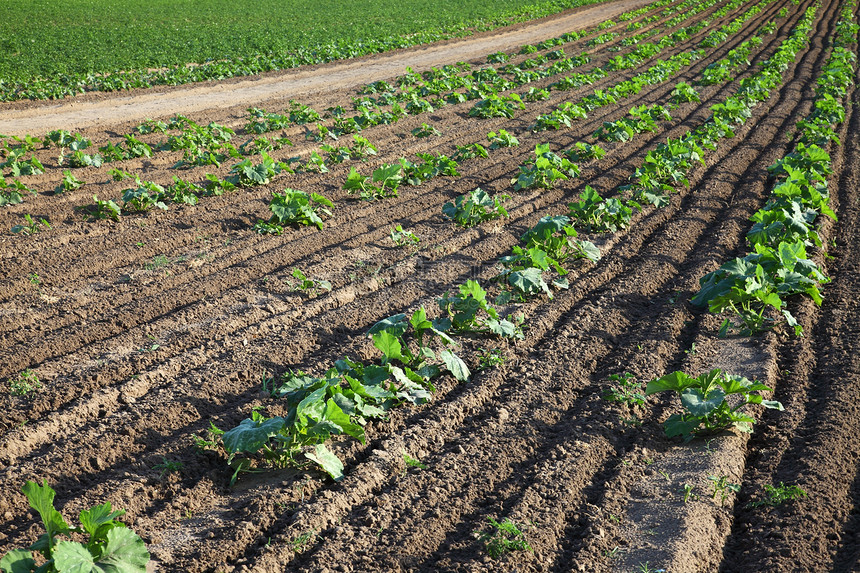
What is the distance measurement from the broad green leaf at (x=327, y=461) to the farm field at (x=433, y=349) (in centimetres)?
2

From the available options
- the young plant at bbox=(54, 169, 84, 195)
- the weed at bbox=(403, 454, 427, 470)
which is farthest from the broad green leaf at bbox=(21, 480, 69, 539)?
the young plant at bbox=(54, 169, 84, 195)

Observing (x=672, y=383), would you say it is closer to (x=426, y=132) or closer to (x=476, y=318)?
(x=476, y=318)

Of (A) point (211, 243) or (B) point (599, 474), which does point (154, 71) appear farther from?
(B) point (599, 474)

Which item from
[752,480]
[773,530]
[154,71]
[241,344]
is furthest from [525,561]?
[154,71]

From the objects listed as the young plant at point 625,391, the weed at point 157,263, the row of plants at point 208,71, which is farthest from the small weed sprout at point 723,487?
the row of plants at point 208,71

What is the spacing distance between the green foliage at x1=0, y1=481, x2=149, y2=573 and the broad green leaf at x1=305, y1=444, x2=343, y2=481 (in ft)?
3.63

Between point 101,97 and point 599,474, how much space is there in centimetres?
1717

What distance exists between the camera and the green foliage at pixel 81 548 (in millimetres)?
2861

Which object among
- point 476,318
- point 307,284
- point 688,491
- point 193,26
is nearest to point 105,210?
point 307,284

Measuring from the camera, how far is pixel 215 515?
3727mm

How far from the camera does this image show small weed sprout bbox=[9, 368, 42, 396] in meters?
4.76

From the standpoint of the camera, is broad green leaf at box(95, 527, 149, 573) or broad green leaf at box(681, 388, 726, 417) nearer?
broad green leaf at box(95, 527, 149, 573)

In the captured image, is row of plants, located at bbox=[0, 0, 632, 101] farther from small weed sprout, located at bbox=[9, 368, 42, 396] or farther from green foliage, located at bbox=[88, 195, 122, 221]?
small weed sprout, located at bbox=[9, 368, 42, 396]

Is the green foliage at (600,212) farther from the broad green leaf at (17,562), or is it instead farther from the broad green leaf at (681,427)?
the broad green leaf at (17,562)
